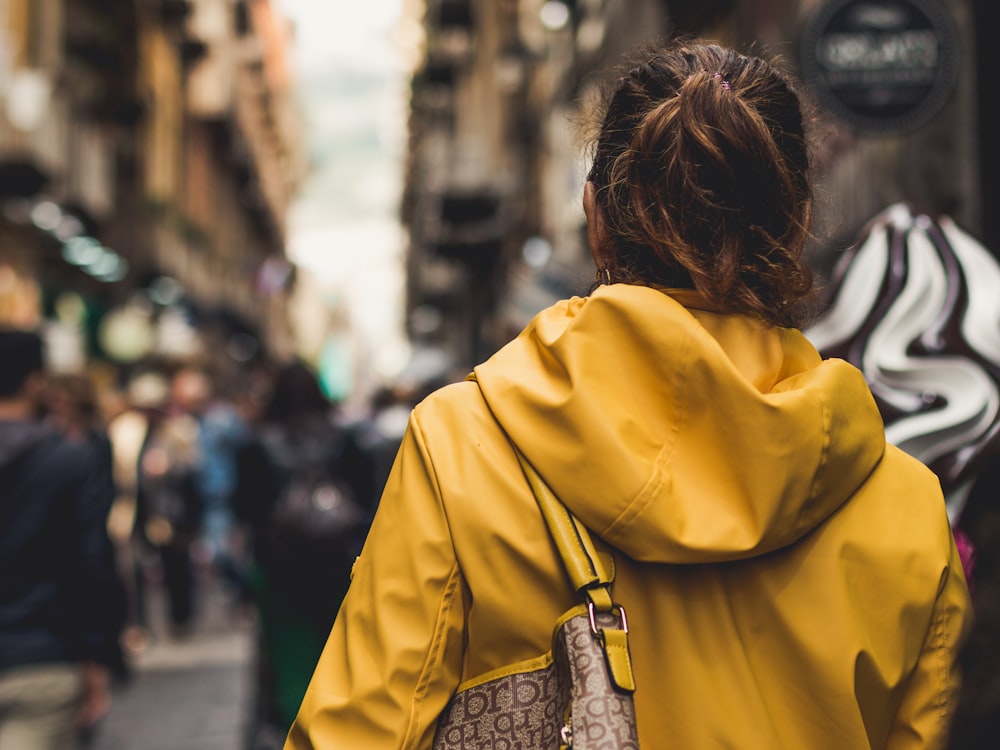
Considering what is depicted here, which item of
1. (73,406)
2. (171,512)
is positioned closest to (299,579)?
(73,406)

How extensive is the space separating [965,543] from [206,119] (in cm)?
3849

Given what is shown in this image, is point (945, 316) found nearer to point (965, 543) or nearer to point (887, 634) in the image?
point (965, 543)

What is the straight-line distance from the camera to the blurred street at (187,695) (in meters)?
7.34

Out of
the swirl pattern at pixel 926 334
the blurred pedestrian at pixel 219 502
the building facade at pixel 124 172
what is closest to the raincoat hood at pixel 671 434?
the swirl pattern at pixel 926 334

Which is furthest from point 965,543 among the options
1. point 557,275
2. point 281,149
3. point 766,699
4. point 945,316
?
point 281,149

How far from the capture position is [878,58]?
7.31 meters

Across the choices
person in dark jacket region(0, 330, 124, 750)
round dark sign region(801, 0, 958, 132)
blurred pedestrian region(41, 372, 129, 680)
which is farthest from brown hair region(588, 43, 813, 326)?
blurred pedestrian region(41, 372, 129, 680)

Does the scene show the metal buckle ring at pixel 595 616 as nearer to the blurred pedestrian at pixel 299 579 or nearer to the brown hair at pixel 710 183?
the brown hair at pixel 710 183

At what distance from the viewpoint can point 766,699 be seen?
161 cm

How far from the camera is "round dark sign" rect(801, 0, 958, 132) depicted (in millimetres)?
7242

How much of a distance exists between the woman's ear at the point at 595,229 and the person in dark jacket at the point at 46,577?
2.60m

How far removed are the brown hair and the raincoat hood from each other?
9 cm

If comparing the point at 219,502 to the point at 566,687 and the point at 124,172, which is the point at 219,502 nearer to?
the point at 566,687

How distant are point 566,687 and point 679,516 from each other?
244 millimetres
